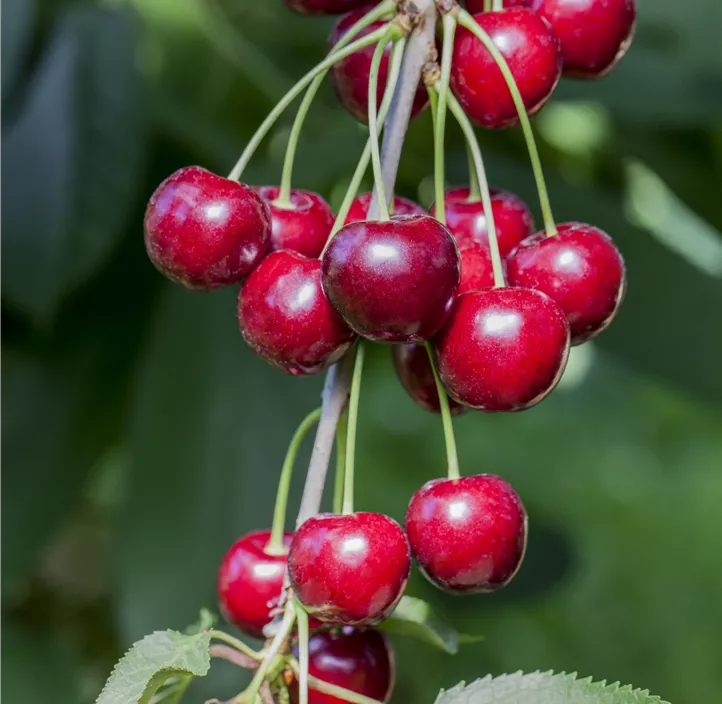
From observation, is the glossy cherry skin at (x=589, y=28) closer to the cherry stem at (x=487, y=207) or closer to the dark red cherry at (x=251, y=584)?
the cherry stem at (x=487, y=207)

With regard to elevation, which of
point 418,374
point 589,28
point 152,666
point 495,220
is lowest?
point 152,666

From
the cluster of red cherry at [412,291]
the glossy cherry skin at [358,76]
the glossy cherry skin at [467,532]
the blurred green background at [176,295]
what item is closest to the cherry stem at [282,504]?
the cluster of red cherry at [412,291]

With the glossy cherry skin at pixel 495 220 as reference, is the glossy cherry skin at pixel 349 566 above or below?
below

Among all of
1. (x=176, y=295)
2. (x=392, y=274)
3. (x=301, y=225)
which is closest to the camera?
(x=392, y=274)

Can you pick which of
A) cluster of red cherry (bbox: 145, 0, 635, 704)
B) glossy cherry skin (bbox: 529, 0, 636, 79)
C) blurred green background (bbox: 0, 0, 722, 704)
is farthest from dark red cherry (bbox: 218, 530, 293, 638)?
blurred green background (bbox: 0, 0, 722, 704)

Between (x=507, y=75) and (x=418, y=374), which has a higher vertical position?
(x=507, y=75)

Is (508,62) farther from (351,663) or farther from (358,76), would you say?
(351,663)

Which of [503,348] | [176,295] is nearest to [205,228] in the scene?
[503,348]
